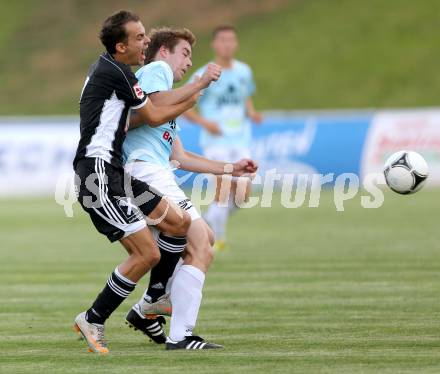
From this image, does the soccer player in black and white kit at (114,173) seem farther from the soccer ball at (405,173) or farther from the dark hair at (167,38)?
the soccer ball at (405,173)

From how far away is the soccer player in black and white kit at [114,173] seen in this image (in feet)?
24.7

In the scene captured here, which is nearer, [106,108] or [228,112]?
[106,108]

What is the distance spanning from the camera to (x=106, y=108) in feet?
24.8

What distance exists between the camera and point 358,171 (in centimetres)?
2548

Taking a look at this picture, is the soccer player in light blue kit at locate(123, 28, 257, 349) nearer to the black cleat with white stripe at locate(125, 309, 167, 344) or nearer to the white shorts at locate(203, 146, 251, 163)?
the black cleat with white stripe at locate(125, 309, 167, 344)

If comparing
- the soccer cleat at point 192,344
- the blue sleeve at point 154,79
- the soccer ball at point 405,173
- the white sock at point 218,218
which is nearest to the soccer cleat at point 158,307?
the soccer cleat at point 192,344

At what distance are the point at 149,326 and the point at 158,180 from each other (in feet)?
3.61

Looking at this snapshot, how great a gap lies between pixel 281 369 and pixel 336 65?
3371 centimetres

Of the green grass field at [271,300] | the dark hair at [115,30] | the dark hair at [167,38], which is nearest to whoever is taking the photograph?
the green grass field at [271,300]

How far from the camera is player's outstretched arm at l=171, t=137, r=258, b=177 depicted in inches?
328

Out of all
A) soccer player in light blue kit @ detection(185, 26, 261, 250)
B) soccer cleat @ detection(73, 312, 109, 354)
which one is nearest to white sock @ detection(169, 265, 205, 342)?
soccer cleat @ detection(73, 312, 109, 354)

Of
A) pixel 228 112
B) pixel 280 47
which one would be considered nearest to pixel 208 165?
pixel 228 112

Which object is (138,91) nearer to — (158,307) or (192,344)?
(158,307)

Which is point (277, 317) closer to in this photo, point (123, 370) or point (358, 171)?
point (123, 370)
